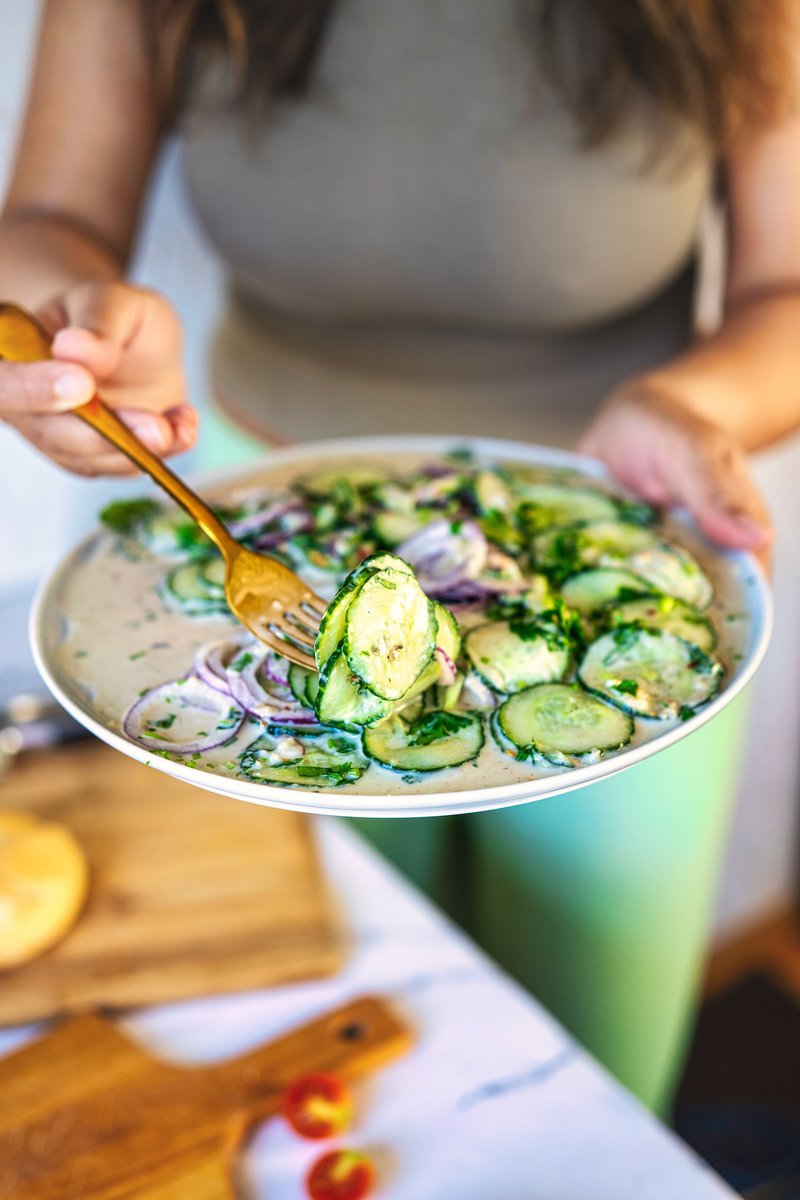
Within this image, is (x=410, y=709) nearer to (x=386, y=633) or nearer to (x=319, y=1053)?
(x=386, y=633)

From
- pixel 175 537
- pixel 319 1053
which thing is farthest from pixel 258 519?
pixel 319 1053

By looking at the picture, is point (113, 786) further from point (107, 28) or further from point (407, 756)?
point (107, 28)

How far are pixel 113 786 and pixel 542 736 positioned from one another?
807 millimetres

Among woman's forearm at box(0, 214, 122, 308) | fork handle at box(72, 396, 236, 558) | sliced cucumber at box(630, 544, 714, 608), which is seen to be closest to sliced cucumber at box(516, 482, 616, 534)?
sliced cucumber at box(630, 544, 714, 608)

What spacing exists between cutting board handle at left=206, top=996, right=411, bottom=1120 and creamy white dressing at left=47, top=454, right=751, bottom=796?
41 cm

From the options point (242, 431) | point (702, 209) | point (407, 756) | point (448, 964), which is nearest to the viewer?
point (407, 756)

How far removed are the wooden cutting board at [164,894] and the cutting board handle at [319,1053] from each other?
88 mm

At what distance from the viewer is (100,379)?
1046 mm

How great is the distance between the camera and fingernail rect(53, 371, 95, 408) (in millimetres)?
900

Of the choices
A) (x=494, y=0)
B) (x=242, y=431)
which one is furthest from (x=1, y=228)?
(x=494, y=0)

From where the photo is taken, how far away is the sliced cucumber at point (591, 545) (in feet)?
3.27

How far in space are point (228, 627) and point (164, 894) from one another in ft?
1.57

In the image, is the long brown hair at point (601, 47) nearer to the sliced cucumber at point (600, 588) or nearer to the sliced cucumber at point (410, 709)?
the sliced cucumber at point (600, 588)

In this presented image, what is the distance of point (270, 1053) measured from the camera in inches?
41.4
